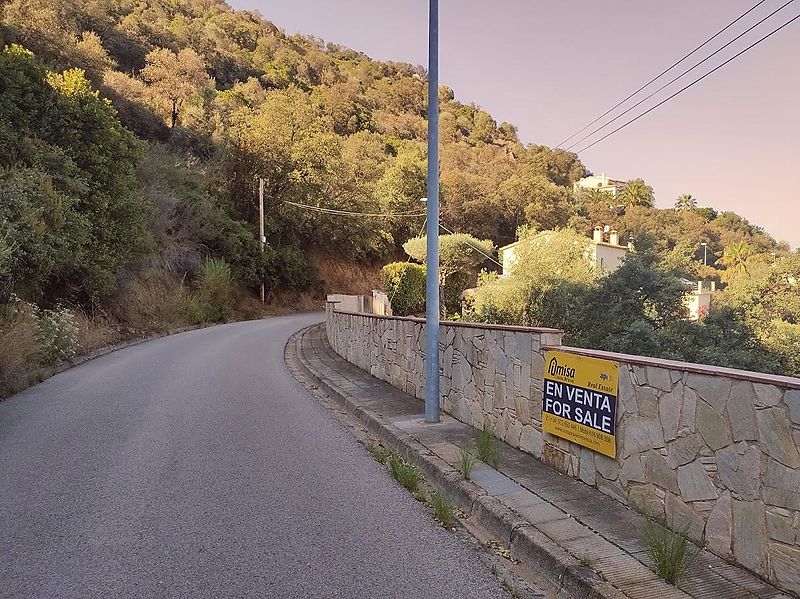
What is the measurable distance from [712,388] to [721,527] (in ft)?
2.69

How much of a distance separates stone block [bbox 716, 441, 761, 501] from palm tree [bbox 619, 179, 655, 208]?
90891 mm

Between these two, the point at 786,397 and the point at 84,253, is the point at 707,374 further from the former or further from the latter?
the point at 84,253

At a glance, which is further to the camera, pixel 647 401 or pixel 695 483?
pixel 647 401

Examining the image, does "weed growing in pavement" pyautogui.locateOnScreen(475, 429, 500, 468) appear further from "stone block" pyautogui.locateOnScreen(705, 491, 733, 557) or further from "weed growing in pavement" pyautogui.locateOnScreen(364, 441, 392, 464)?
"stone block" pyautogui.locateOnScreen(705, 491, 733, 557)

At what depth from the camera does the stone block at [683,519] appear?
3.81 m

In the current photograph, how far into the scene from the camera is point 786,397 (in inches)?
126

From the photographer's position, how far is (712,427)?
371cm

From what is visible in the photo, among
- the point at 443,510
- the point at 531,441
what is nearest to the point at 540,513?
the point at 443,510

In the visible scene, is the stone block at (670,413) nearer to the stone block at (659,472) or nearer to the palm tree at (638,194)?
the stone block at (659,472)

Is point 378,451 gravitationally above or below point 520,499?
below

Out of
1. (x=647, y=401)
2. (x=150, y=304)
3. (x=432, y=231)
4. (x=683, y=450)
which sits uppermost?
(x=432, y=231)

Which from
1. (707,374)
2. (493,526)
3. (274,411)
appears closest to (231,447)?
(274,411)

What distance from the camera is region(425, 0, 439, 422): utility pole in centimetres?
765

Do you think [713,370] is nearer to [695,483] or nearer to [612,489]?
[695,483]
